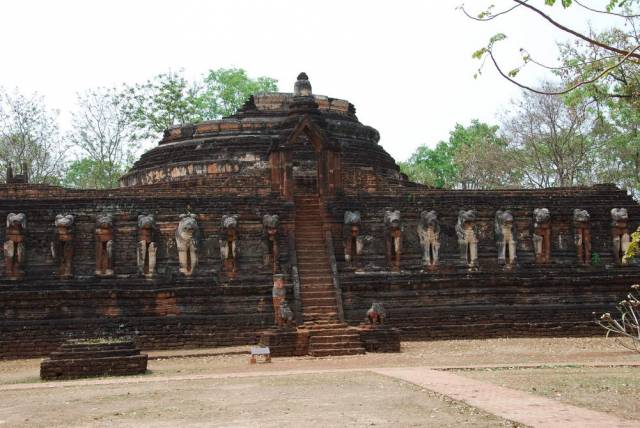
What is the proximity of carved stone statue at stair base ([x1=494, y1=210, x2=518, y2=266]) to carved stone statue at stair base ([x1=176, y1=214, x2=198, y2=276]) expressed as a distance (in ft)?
24.6

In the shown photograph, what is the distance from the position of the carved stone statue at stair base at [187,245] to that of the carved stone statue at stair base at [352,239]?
3.62 m

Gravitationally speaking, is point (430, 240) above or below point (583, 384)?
above

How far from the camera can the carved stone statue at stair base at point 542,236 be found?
898 inches

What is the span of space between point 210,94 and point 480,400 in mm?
43265

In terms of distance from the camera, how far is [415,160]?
6369cm

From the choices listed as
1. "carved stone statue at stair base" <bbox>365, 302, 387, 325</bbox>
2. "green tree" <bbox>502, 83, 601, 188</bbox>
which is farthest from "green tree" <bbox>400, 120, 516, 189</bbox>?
"carved stone statue at stair base" <bbox>365, 302, 387, 325</bbox>

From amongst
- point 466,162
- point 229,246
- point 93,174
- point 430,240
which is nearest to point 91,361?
point 229,246

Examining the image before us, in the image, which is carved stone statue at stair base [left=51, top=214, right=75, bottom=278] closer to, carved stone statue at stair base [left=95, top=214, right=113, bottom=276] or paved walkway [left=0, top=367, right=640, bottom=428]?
carved stone statue at stair base [left=95, top=214, right=113, bottom=276]

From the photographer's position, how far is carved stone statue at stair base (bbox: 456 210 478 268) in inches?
882

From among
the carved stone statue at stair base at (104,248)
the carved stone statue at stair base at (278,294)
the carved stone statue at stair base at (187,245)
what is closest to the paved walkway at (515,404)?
the carved stone statue at stair base at (278,294)

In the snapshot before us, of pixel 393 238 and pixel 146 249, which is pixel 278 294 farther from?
pixel 393 238

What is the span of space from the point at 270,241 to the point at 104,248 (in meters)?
3.85

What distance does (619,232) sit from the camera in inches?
909

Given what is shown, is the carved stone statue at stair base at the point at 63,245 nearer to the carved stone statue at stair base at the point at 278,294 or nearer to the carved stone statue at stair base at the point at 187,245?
the carved stone statue at stair base at the point at 187,245
